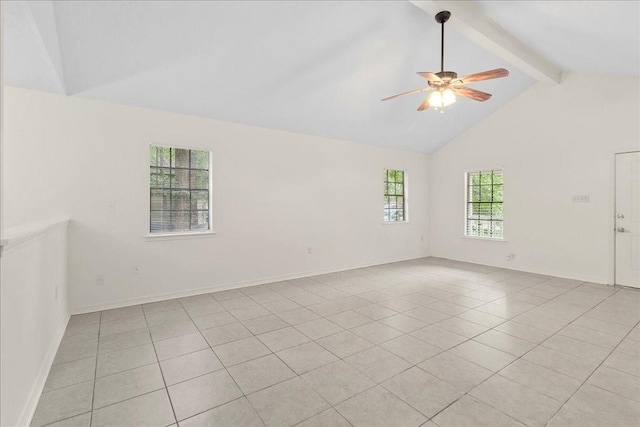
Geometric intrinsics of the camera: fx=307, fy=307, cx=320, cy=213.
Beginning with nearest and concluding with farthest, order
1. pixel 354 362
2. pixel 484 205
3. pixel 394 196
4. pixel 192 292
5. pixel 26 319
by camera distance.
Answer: pixel 26 319
pixel 354 362
pixel 192 292
pixel 484 205
pixel 394 196

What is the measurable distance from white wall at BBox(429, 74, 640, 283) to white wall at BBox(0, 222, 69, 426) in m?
6.75

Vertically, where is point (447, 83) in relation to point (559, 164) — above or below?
above

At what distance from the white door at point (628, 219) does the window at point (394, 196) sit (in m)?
3.54

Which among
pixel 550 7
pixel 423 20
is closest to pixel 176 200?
→ pixel 423 20

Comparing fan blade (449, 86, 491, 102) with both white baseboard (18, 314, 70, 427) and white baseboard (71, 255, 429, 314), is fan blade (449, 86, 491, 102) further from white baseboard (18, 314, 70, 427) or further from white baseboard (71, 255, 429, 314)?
white baseboard (18, 314, 70, 427)

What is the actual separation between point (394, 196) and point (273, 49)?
443cm

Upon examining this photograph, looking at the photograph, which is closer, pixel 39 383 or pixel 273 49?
pixel 39 383

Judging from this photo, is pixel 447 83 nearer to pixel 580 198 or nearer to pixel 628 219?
pixel 580 198

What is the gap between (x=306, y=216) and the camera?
5.39 metres

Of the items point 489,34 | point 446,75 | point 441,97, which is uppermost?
point 489,34

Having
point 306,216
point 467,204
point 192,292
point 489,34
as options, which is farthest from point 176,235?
point 467,204

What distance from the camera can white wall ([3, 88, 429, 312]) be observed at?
3354 millimetres

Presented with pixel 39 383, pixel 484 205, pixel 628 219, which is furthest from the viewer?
pixel 484 205

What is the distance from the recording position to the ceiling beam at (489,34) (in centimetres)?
311
